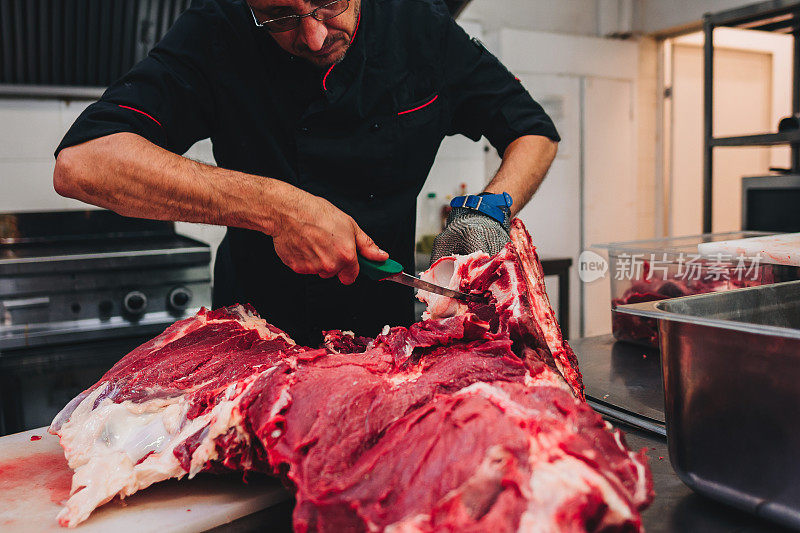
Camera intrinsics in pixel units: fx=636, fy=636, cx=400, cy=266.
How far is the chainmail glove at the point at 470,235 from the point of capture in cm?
146

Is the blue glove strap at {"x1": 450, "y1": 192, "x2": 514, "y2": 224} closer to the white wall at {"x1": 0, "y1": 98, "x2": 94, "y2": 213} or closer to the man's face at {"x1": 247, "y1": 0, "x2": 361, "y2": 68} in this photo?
the man's face at {"x1": 247, "y1": 0, "x2": 361, "y2": 68}

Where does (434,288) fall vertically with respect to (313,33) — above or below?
below

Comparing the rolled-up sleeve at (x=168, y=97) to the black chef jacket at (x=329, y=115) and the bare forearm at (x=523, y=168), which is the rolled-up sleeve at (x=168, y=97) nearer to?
the black chef jacket at (x=329, y=115)

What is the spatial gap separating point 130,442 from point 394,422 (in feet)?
1.74

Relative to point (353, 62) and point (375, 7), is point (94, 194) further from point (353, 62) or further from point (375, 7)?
point (375, 7)

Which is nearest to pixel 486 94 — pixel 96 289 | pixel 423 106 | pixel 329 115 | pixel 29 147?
pixel 423 106

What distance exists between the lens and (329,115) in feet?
6.06

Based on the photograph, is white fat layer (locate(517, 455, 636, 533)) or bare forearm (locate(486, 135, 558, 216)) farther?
bare forearm (locate(486, 135, 558, 216))

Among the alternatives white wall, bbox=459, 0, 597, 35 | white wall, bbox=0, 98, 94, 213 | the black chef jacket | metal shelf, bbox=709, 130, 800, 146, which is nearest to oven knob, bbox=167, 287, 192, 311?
the black chef jacket

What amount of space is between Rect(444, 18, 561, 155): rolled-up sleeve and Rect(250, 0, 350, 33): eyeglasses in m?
0.60

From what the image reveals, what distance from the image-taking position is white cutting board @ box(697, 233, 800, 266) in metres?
1.49

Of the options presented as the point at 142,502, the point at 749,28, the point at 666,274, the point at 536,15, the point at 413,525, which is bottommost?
the point at 142,502

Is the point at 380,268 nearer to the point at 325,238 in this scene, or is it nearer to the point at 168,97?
the point at 325,238

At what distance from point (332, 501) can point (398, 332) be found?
48cm
